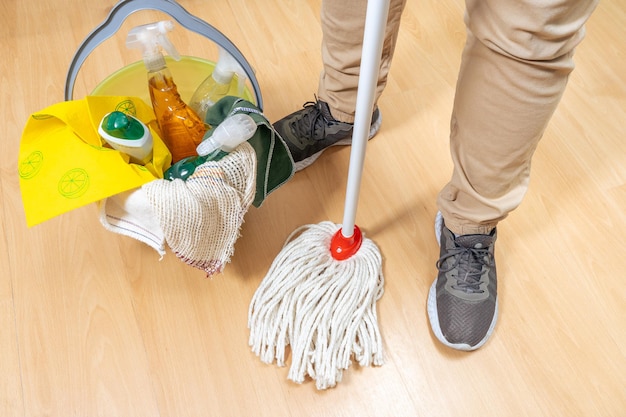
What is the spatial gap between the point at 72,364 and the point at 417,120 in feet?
2.44

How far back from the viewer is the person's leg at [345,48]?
79 cm

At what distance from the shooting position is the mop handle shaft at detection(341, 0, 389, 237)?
1.67 ft

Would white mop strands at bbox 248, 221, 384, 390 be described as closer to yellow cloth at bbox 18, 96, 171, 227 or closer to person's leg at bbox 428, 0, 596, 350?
person's leg at bbox 428, 0, 596, 350

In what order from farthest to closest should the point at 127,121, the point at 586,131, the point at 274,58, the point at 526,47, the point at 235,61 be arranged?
the point at 274,58
the point at 586,131
the point at 235,61
the point at 127,121
the point at 526,47

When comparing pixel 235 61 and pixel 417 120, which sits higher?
pixel 235 61

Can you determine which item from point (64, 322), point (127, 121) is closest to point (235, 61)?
point (127, 121)

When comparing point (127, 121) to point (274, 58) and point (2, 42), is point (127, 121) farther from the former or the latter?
point (2, 42)

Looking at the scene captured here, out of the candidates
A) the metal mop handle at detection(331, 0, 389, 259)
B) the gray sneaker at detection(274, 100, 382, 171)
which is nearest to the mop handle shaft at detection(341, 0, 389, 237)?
the metal mop handle at detection(331, 0, 389, 259)

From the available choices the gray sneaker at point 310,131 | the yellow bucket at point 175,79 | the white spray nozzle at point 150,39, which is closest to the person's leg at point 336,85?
the gray sneaker at point 310,131

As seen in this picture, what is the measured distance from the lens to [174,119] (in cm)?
79

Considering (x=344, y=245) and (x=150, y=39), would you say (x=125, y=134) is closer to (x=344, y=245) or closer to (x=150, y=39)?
(x=150, y=39)

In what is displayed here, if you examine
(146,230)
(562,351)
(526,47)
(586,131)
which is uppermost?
(526,47)

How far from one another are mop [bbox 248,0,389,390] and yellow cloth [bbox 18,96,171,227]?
0.81ft

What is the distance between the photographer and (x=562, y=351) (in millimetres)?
817
